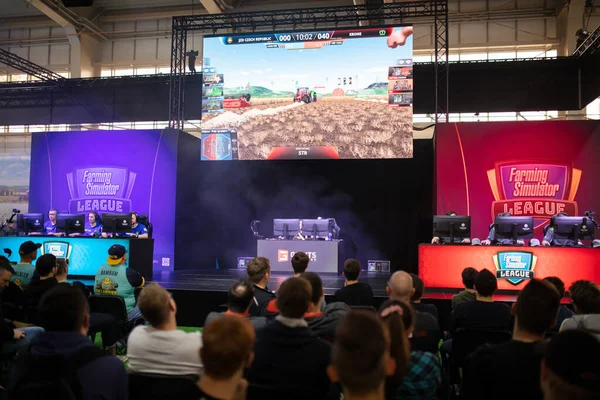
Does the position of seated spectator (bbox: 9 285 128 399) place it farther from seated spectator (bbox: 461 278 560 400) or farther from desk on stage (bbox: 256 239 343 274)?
desk on stage (bbox: 256 239 343 274)

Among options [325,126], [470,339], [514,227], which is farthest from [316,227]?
[470,339]

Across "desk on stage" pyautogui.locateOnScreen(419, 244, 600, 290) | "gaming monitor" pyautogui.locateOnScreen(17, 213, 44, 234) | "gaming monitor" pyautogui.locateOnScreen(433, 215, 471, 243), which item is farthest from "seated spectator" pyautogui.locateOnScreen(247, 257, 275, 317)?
"gaming monitor" pyautogui.locateOnScreen(17, 213, 44, 234)

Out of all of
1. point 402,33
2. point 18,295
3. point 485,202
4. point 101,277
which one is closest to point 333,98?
point 402,33

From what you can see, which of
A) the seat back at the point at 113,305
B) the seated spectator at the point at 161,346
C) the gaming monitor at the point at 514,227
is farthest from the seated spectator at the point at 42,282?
the gaming monitor at the point at 514,227

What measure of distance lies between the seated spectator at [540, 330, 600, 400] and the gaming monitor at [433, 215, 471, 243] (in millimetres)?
6261

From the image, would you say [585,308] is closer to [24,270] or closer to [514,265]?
[514,265]

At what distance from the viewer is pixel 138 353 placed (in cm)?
237

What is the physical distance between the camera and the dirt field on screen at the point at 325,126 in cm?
1029

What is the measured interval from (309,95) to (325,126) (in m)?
0.78

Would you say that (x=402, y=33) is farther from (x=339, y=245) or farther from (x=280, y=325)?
(x=280, y=325)

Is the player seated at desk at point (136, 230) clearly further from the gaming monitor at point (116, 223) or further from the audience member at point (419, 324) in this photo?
the audience member at point (419, 324)

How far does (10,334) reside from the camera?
11.5 ft

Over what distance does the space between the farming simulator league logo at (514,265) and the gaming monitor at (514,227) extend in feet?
2.29

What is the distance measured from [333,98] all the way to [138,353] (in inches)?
351
